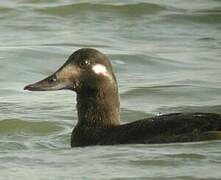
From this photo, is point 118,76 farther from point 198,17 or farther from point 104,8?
point 104,8

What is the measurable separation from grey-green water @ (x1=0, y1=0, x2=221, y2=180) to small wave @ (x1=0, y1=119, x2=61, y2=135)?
0.01m

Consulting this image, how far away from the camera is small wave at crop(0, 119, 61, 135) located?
13.2 m

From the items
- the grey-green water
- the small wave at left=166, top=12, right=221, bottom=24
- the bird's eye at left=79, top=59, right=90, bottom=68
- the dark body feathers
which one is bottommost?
the small wave at left=166, top=12, right=221, bottom=24

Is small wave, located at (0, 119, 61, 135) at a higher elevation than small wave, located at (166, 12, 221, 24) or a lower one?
higher

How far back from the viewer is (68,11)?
2280cm

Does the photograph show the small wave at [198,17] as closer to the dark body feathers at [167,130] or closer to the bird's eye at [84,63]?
the bird's eye at [84,63]

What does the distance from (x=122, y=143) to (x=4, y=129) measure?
8.15 ft

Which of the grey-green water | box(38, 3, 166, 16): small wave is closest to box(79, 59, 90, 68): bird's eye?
A: the grey-green water

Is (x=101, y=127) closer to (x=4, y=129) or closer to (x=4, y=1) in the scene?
(x=4, y=129)

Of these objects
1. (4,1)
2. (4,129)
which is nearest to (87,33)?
(4,1)

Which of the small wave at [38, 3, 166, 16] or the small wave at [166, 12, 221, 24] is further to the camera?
the small wave at [38, 3, 166, 16]

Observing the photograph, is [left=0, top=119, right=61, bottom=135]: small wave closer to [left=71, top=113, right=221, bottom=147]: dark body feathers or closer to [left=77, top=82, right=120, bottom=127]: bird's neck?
[left=77, top=82, right=120, bottom=127]: bird's neck

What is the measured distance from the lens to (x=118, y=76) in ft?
55.8

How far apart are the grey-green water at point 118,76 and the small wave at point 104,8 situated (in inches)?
0.7
